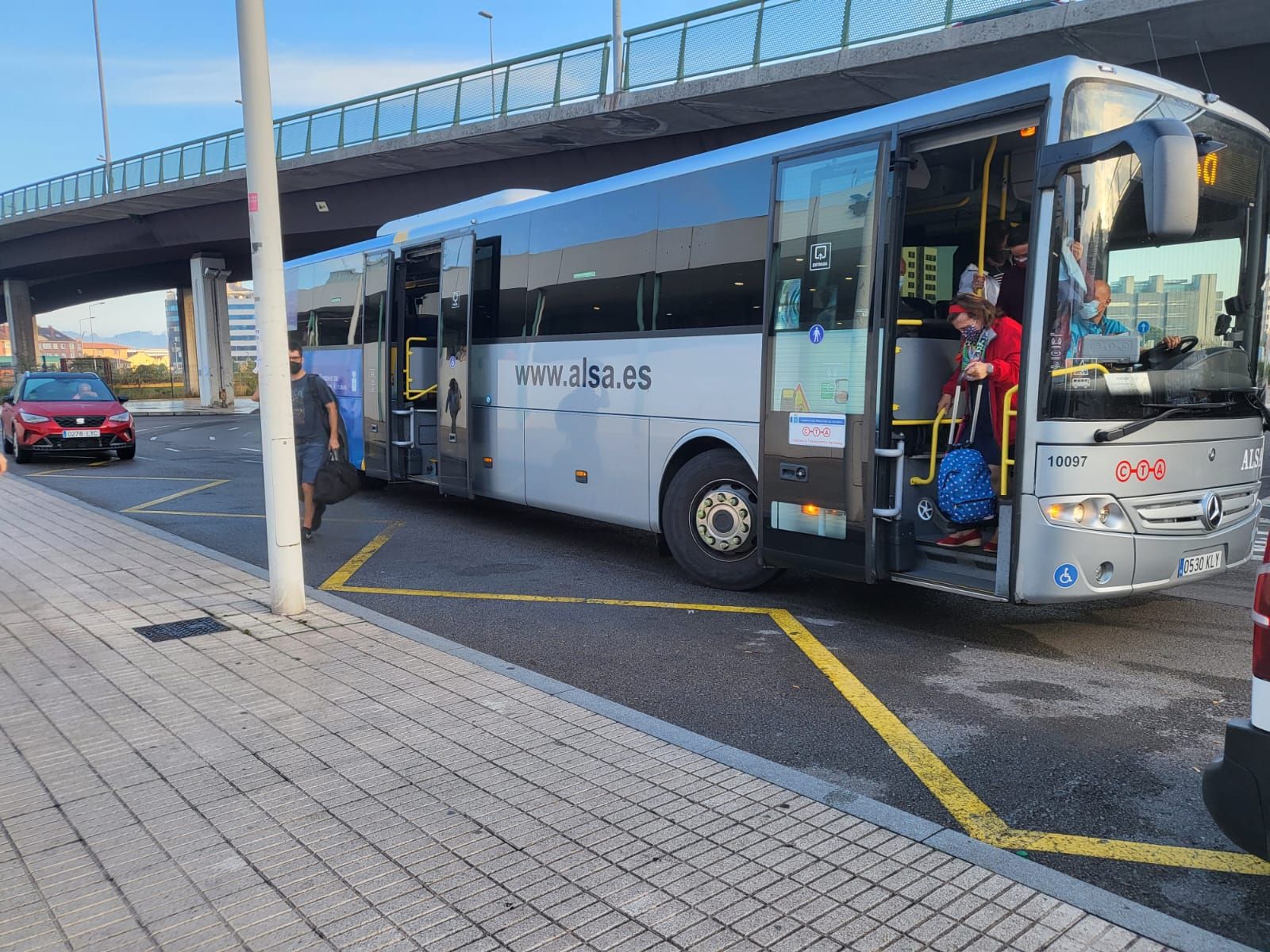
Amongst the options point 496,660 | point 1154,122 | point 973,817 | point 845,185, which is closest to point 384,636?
point 496,660

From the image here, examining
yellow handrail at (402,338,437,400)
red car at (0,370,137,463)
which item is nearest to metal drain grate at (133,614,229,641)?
yellow handrail at (402,338,437,400)

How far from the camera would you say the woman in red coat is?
18.7 feet

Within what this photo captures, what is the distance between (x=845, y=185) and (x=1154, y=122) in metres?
1.97

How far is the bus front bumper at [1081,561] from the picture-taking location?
17.1 ft

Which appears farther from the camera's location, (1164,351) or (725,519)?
(725,519)

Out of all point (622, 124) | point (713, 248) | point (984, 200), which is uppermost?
point (622, 124)

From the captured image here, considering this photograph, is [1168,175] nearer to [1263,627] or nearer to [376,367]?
[1263,627]

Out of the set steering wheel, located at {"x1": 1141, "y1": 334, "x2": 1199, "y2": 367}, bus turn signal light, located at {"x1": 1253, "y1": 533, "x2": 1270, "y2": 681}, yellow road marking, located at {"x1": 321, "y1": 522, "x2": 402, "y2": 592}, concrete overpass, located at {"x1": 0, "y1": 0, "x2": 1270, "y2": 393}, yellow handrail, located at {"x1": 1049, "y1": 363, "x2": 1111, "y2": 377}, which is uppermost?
concrete overpass, located at {"x1": 0, "y1": 0, "x2": 1270, "y2": 393}

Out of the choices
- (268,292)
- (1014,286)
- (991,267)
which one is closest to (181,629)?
(268,292)

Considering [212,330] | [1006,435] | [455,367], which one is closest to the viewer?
[1006,435]

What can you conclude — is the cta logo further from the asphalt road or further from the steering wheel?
the asphalt road

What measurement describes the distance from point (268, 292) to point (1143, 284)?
5364 mm

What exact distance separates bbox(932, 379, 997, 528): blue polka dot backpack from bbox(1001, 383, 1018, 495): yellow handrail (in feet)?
0.87

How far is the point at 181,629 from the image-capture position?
20.4 ft
